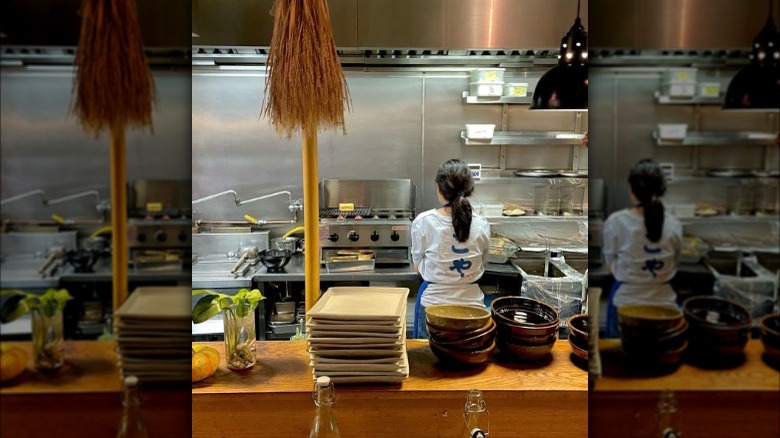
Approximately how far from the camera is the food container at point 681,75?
152 millimetres

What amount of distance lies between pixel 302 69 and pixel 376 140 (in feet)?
10.7

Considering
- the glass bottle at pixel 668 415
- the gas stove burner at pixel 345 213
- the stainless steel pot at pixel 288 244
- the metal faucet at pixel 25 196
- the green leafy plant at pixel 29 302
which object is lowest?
the stainless steel pot at pixel 288 244

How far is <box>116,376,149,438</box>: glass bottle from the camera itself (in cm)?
16

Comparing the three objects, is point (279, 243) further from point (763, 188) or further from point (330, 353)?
point (763, 188)

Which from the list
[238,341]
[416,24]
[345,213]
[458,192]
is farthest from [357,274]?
[238,341]

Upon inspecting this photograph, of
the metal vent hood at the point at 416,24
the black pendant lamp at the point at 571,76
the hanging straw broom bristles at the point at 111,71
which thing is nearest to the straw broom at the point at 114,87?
the hanging straw broom bristles at the point at 111,71

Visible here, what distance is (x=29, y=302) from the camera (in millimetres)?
145

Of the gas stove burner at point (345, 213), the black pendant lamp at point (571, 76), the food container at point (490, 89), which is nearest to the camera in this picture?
the black pendant lamp at point (571, 76)

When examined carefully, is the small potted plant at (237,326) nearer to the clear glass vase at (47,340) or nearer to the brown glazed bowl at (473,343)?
the brown glazed bowl at (473,343)

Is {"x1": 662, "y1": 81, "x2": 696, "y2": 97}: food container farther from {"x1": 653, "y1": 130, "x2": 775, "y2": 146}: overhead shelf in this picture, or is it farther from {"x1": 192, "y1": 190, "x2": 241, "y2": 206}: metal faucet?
{"x1": 192, "y1": 190, "x2": 241, "y2": 206}: metal faucet

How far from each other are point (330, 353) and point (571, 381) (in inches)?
27.1

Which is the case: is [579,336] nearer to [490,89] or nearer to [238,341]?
[238,341]

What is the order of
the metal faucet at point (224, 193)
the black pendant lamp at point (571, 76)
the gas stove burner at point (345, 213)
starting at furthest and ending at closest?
the metal faucet at point (224, 193) < the gas stove burner at point (345, 213) < the black pendant lamp at point (571, 76)

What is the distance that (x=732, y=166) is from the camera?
15 cm
